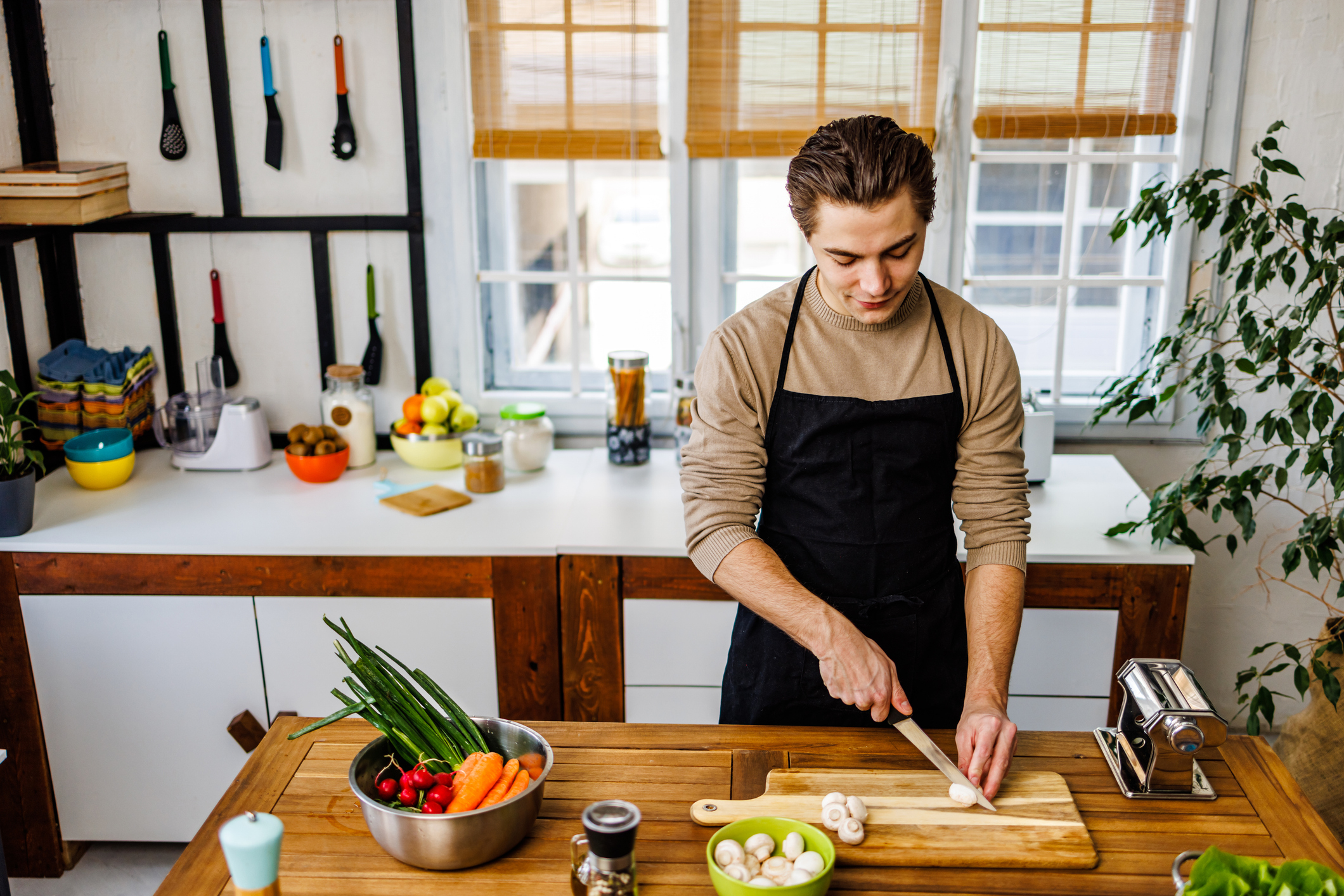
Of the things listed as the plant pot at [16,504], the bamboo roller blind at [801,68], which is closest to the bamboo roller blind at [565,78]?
the bamboo roller blind at [801,68]

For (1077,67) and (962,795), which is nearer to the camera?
(962,795)

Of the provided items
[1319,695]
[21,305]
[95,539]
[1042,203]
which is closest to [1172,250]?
[1042,203]

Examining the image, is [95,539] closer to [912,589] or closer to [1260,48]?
[912,589]

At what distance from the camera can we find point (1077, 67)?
9.82 feet

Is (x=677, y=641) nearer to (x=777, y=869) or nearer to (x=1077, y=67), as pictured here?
(x=777, y=869)

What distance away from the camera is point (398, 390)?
11.0 ft

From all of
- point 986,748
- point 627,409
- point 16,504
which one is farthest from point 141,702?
point 986,748

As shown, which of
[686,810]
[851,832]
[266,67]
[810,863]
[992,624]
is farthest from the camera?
[266,67]

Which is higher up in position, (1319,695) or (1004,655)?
(1004,655)

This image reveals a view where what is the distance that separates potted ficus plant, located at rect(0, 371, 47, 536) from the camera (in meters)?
2.56

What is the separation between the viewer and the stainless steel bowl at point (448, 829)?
1390 millimetres

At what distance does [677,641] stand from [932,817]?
122 centimetres

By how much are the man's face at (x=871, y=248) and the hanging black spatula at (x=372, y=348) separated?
5.89ft

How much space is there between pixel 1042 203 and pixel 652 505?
141 cm
